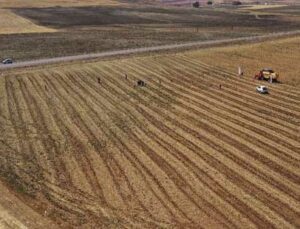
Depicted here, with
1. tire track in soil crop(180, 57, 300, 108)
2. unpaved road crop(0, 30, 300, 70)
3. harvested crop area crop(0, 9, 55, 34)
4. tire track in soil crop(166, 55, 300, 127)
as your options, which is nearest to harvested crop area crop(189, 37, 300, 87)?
tire track in soil crop(180, 57, 300, 108)

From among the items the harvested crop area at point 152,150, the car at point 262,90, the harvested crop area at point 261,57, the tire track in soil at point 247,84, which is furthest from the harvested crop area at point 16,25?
the car at point 262,90

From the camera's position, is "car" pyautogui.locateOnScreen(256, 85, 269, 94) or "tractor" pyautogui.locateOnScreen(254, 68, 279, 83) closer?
"car" pyautogui.locateOnScreen(256, 85, 269, 94)

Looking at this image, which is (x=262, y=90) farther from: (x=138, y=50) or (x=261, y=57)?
(x=138, y=50)

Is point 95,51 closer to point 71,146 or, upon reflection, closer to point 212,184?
point 71,146

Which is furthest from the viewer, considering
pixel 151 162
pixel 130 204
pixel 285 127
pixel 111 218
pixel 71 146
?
pixel 285 127

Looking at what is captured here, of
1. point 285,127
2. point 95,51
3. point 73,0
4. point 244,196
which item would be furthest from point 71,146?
point 73,0

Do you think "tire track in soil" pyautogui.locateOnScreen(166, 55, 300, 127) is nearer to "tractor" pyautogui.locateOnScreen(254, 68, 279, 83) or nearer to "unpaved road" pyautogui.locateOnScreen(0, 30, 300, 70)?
"tractor" pyautogui.locateOnScreen(254, 68, 279, 83)

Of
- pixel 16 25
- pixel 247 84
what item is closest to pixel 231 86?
pixel 247 84

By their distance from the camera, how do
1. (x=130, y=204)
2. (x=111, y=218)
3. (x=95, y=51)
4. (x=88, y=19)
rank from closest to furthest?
(x=111, y=218), (x=130, y=204), (x=95, y=51), (x=88, y=19)
